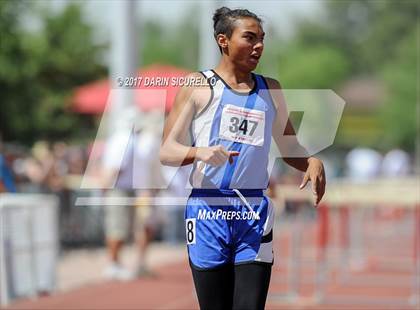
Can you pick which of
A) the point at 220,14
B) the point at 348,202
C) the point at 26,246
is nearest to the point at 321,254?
the point at 348,202

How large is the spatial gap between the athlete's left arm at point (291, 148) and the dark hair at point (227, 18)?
343mm

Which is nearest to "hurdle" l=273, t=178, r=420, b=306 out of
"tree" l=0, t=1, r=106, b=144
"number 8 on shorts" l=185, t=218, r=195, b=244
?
"number 8 on shorts" l=185, t=218, r=195, b=244

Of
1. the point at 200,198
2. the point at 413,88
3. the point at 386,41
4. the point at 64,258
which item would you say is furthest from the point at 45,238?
the point at 386,41

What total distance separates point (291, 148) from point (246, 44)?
25.8 inches

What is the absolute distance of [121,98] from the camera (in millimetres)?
16484

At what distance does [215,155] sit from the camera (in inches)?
227

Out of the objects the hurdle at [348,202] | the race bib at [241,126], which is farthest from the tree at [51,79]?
the race bib at [241,126]

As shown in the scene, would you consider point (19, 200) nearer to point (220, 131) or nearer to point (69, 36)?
point (220, 131)

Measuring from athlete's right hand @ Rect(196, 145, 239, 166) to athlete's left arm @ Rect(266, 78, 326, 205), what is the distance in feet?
1.94

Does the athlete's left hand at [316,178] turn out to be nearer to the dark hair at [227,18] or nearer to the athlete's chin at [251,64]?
the athlete's chin at [251,64]

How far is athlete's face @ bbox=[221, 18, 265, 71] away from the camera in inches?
246

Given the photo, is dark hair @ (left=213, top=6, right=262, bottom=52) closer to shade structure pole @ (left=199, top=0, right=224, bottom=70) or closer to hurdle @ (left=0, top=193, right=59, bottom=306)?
hurdle @ (left=0, top=193, right=59, bottom=306)

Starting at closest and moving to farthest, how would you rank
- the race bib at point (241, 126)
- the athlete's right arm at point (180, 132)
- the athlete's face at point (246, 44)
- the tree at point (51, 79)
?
1. the athlete's right arm at point (180, 132)
2. the race bib at point (241, 126)
3. the athlete's face at point (246, 44)
4. the tree at point (51, 79)

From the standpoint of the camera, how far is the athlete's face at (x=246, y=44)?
20.5 ft
